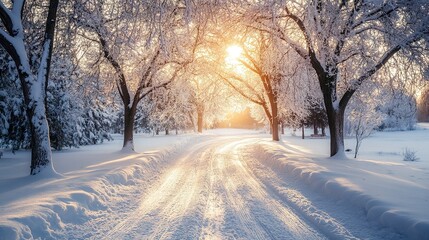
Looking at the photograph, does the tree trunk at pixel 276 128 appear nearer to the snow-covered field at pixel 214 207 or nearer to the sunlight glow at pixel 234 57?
the sunlight glow at pixel 234 57

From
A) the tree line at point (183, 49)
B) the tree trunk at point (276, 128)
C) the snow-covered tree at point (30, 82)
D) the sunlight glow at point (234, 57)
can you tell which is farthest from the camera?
the tree trunk at point (276, 128)

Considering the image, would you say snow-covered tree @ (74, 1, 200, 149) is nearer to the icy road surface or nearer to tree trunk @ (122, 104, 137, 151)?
tree trunk @ (122, 104, 137, 151)

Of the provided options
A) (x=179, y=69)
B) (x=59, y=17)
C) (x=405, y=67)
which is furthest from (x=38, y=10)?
→ (x=405, y=67)

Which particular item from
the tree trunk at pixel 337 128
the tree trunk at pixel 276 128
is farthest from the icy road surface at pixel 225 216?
the tree trunk at pixel 276 128

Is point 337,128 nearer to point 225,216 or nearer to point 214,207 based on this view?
point 214,207

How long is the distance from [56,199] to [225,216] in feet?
11.7

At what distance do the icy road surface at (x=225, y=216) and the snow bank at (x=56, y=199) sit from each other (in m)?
0.35

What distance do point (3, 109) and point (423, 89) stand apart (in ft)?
68.0

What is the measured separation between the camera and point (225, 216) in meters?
5.77

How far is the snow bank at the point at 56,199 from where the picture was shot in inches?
187

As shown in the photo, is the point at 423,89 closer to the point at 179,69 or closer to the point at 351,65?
Result: the point at 351,65

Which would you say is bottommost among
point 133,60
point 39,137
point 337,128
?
point 39,137

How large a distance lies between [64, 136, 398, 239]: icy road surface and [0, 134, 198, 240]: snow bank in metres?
0.35

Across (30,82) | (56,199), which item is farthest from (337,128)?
(30,82)
